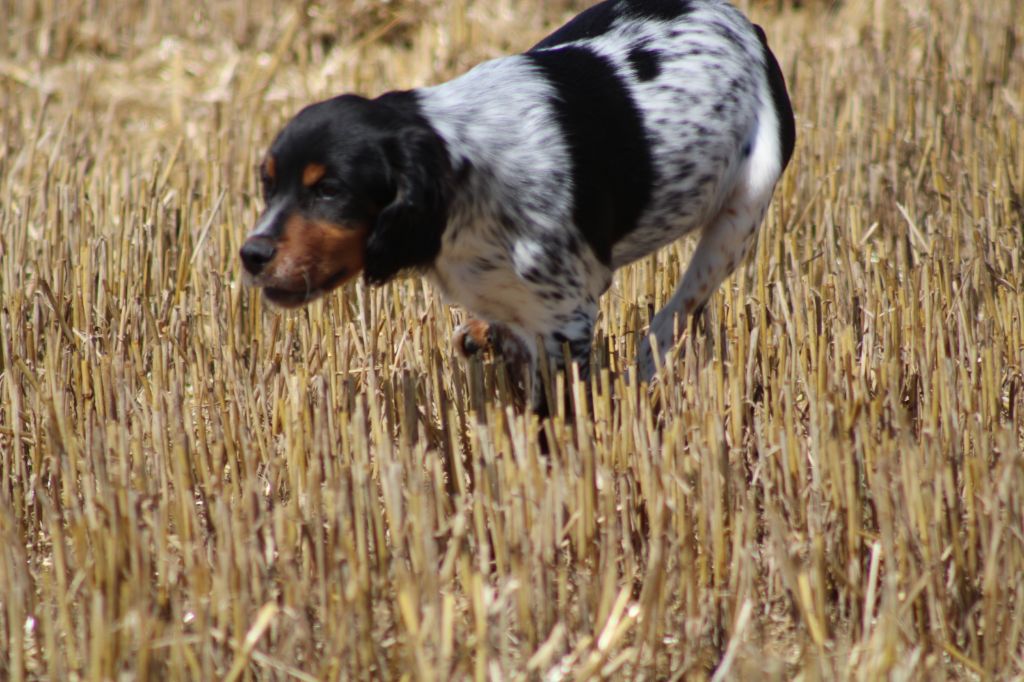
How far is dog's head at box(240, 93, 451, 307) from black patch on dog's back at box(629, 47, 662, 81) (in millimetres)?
818

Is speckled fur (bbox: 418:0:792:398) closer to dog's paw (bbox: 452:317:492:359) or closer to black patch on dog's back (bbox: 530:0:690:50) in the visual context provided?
black patch on dog's back (bbox: 530:0:690:50)

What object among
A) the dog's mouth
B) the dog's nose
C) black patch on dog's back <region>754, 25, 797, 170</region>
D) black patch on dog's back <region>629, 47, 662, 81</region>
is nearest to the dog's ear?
the dog's mouth

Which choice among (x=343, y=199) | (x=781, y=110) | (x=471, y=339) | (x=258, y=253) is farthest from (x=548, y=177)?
(x=781, y=110)

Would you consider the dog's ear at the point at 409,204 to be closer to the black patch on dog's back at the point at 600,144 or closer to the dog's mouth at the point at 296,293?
the dog's mouth at the point at 296,293

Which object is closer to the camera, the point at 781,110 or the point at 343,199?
the point at 343,199

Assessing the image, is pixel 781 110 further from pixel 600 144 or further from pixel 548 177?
pixel 548 177

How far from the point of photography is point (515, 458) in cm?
320

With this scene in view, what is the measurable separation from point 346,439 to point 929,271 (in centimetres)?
193

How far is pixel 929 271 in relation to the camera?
4.12 meters

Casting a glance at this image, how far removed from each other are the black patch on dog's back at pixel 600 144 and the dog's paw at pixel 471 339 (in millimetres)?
478

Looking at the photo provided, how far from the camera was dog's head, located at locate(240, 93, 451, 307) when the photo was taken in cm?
309

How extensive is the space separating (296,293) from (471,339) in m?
0.98

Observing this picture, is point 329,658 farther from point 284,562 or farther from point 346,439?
point 346,439

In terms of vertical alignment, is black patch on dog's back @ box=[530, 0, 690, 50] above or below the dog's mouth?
above
